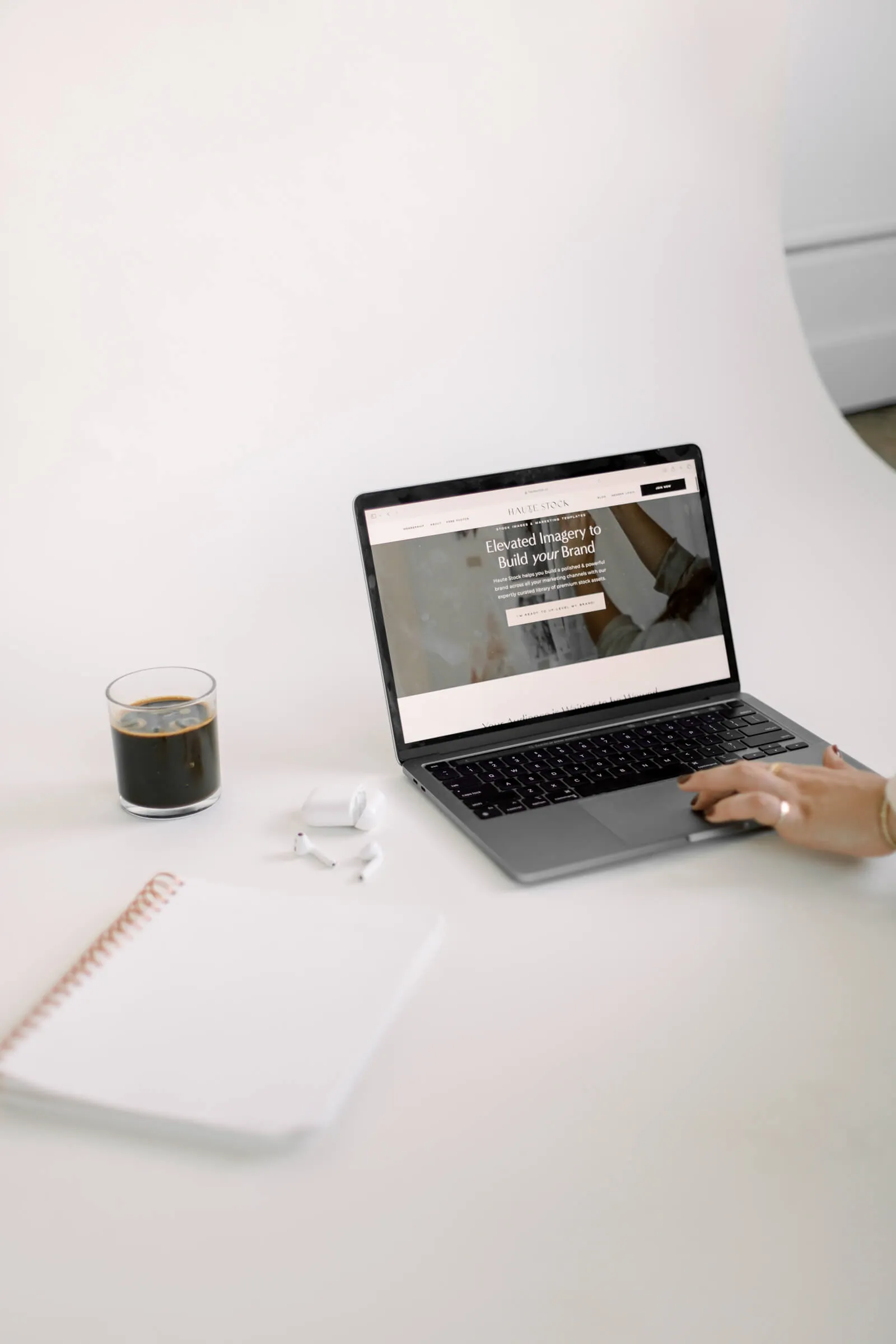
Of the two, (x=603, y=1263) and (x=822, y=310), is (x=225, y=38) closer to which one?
(x=603, y=1263)

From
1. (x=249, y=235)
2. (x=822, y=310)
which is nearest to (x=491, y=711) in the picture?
(x=249, y=235)

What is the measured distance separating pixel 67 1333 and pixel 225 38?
159 centimetres

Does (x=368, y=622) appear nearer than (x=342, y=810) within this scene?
No

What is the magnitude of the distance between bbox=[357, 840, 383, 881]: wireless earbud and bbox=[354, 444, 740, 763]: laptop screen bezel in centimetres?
15

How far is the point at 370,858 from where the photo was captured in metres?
1.10

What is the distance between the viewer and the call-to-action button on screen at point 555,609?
128 cm

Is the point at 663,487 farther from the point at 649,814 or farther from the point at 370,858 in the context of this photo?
the point at 370,858

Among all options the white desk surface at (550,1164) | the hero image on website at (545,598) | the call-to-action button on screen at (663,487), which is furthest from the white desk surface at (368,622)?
the call-to-action button on screen at (663,487)

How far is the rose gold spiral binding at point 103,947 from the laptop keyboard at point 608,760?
0.30 m

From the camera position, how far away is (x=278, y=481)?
1.69 m

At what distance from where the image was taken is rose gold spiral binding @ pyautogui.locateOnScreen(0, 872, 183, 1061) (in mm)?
845

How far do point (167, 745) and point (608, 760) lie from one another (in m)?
0.45

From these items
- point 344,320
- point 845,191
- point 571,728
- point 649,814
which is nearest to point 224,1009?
point 649,814

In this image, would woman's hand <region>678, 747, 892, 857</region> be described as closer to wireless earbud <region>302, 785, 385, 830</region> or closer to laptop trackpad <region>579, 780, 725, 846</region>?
laptop trackpad <region>579, 780, 725, 846</region>
